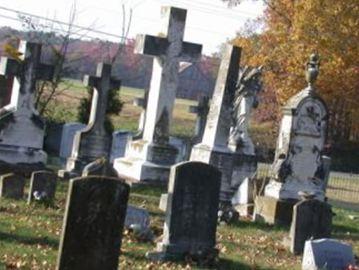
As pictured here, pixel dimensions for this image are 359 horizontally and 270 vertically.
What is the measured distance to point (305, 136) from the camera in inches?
671

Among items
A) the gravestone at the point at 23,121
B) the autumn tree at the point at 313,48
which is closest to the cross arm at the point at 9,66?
the gravestone at the point at 23,121

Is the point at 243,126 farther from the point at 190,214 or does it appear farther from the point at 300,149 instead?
the point at 190,214

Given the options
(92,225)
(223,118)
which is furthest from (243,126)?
(92,225)

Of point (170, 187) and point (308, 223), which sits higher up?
point (170, 187)

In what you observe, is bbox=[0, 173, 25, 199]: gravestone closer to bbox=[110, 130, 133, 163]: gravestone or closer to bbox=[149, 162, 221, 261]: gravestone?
bbox=[149, 162, 221, 261]: gravestone

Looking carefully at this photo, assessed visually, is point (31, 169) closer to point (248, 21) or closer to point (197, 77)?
point (248, 21)

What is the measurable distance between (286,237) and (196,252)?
9.33 ft

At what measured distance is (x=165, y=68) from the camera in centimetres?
1992

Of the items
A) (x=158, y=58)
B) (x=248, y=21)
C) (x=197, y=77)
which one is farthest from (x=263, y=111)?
(x=197, y=77)

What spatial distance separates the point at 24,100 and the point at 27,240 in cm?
931

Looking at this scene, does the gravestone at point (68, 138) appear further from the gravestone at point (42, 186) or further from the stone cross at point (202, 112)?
the gravestone at point (42, 186)

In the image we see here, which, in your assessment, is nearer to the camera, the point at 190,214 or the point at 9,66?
the point at 190,214

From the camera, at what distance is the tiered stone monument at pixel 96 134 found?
21125 millimetres

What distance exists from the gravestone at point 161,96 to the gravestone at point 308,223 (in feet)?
24.0
